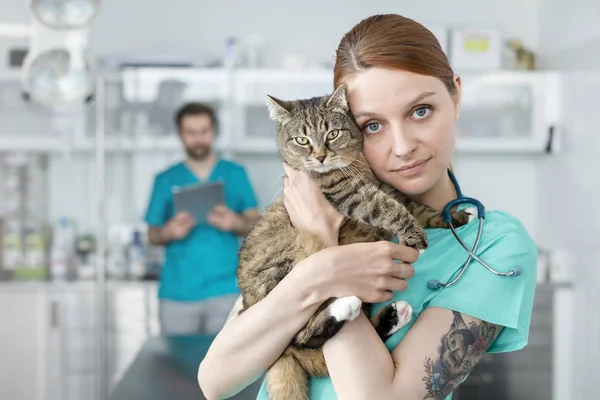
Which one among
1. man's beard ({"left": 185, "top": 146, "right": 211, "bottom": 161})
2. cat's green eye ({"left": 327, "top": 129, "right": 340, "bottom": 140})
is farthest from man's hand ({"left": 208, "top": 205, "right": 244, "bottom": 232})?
cat's green eye ({"left": 327, "top": 129, "right": 340, "bottom": 140})

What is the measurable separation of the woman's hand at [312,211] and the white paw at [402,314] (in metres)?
0.15

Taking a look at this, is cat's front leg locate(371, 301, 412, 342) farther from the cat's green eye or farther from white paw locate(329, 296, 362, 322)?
the cat's green eye

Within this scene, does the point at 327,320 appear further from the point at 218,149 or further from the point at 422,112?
the point at 218,149

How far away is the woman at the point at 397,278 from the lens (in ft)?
3.40

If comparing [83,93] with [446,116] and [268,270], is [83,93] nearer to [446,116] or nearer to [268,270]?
[268,270]

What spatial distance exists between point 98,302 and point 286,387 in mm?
2653

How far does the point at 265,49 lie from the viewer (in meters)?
4.23

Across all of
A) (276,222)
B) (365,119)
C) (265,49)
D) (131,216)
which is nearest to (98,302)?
(131,216)

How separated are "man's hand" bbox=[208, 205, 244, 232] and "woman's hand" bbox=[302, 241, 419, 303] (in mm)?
2341

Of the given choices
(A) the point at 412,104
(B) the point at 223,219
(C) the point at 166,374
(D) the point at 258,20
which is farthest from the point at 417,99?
(D) the point at 258,20

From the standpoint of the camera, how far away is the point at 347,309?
1038 millimetres

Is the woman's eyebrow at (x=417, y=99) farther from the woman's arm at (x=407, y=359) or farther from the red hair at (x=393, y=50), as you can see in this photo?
the woman's arm at (x=407, y=359)

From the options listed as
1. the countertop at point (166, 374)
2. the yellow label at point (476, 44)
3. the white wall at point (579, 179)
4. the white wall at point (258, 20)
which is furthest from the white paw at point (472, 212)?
the white wall at point (258, 20)

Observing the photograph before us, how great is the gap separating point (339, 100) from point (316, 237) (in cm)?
25
